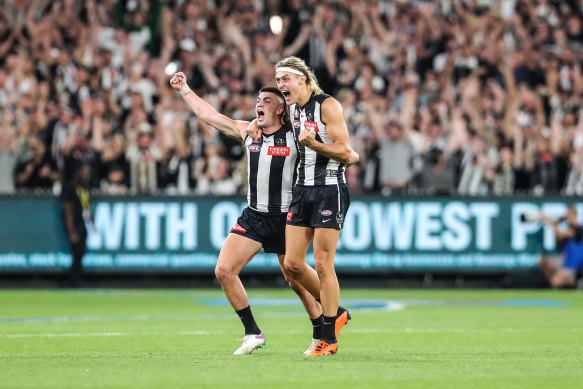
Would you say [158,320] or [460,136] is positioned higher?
[460,136]

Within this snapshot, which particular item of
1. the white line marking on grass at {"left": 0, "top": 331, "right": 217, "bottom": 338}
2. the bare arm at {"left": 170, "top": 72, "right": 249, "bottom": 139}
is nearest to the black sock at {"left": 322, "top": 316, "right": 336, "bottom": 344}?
the bare arm at {"left": 170, "top": 72, "right": 249, "bottom": 139}

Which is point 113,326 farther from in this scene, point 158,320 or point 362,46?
point 362,46

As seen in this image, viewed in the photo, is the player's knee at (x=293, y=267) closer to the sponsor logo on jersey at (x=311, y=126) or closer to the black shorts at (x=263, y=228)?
the black shorts at (x=263, y=228)

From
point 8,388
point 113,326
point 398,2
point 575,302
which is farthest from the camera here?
point 398,2

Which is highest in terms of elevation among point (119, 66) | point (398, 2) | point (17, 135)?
point (398, 2)

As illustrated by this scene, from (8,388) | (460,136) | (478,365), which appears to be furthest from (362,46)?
(8,388)

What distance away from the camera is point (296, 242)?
993 centimetres

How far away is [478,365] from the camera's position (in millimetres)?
9117

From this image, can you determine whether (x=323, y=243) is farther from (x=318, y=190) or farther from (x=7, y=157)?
(x=7, y=157)

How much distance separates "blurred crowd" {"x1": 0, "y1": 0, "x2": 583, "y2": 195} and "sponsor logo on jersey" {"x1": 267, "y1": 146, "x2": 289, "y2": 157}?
9577 millimetres

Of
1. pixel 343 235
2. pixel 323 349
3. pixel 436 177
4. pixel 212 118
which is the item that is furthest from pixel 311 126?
pixel 343 235

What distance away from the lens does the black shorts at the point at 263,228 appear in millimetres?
10312

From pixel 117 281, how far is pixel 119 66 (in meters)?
4.72

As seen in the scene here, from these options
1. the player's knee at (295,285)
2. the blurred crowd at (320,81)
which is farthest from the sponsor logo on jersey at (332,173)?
the blurred crowd at (320,81)
